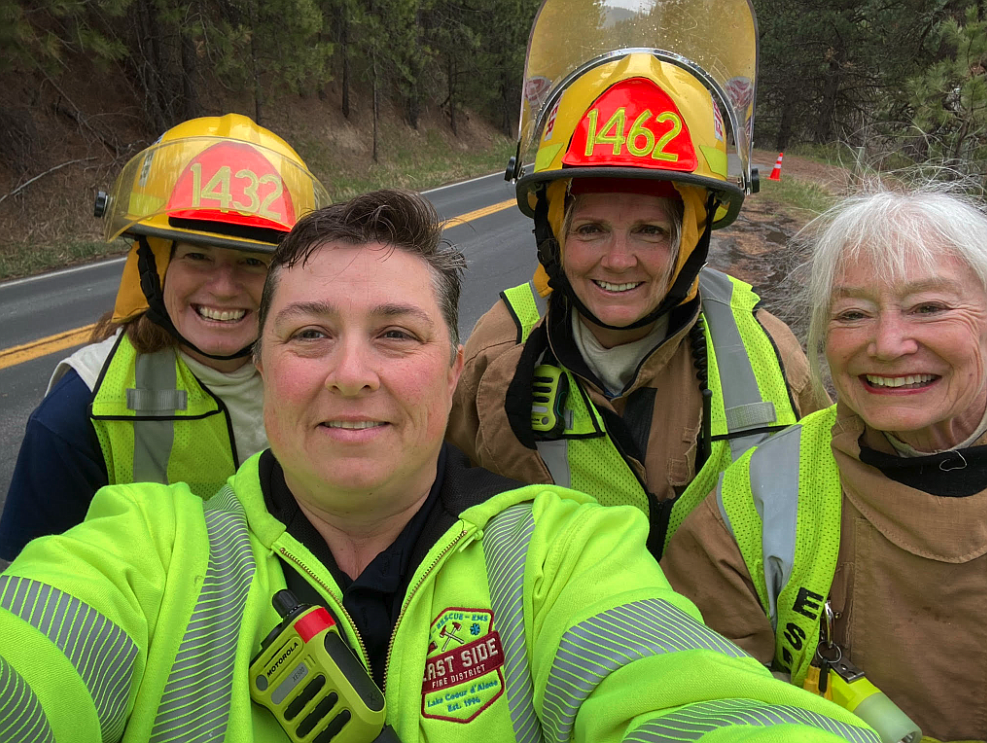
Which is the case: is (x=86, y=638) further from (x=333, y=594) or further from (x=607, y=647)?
(x=607, y=647)

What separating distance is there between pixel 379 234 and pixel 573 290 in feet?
3.09

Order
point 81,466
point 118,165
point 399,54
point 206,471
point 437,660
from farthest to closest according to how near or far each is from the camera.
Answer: point 399,54
point 118,165
point 206,471
point 81,466
point 437,660

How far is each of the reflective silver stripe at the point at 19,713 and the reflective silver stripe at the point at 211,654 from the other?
24cm

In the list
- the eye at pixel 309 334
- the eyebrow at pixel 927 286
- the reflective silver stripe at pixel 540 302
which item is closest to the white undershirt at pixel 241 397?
the eye at pixel 309 334

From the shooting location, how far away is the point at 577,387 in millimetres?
2553

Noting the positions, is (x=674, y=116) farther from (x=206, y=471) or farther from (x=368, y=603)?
(x=206, y=471)

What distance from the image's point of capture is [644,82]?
2.60m

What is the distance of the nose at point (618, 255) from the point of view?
245 centimetres

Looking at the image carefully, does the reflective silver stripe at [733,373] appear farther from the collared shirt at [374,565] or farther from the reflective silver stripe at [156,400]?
the reflective silver stripe at [156,400]

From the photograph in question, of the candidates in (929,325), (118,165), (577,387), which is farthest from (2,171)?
(929,325)

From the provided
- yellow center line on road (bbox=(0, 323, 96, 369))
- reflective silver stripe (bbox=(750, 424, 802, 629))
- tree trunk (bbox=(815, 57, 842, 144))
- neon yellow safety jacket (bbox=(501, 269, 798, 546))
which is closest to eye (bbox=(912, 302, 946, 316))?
reflective silver stripe (bbox=(750, 424, 802, 629))

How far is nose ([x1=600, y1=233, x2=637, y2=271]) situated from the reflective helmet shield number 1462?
265 mm

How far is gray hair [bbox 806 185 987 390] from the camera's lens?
185 cm

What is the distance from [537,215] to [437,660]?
1.91 metres
